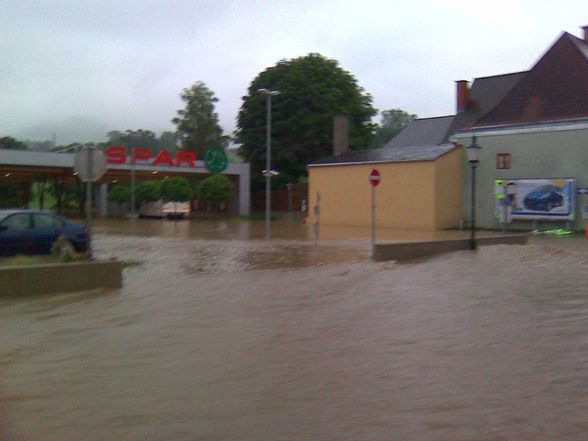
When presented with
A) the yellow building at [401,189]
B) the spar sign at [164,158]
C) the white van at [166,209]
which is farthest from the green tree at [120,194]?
the yellow building at [401,189]

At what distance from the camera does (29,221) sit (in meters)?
16.4

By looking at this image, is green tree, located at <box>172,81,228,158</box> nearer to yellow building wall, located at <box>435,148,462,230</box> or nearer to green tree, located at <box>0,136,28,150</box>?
green tree, located at <box>0,136,28,150</box>

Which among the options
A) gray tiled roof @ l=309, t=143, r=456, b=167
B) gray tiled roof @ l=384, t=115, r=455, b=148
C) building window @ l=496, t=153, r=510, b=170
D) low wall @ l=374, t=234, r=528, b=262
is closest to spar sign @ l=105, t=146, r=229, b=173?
gray tiled roof @ l=384, t=115, r=455, b=148

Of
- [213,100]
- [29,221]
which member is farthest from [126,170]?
[29,221]

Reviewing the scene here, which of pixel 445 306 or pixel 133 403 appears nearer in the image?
pixel 133 403

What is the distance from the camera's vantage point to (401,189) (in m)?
38.2

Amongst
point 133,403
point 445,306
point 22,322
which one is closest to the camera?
point 133,403

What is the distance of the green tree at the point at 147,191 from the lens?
62.6 m

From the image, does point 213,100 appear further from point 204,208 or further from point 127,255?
point 127,255

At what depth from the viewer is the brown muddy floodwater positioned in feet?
18.8

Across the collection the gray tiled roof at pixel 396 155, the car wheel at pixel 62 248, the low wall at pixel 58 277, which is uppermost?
the gray tiled roof at pixel 396 155

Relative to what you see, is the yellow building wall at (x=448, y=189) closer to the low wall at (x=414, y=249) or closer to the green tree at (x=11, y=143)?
the low wall at (x=414, y=249)

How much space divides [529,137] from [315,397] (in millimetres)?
31774

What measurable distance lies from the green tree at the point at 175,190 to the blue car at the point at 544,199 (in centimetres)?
3255
